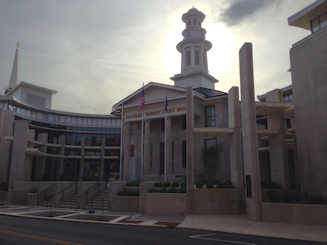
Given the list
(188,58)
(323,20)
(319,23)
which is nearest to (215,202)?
(319,23)

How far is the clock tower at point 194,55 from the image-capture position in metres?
42.5

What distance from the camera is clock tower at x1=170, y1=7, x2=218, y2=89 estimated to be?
4247cm

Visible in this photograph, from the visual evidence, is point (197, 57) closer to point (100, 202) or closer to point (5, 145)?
point (100, 202)

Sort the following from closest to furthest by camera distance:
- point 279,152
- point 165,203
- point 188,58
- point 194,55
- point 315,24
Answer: point 165,203, point 315,24, point 279,152, point 194,55, point 188,58

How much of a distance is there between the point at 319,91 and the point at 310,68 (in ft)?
6.65

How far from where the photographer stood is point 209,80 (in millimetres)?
44031

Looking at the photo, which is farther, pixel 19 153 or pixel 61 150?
pixel 61 150

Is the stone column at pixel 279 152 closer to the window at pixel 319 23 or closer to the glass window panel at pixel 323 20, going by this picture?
the window at pixel 319 23

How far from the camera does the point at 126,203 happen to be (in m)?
22.3

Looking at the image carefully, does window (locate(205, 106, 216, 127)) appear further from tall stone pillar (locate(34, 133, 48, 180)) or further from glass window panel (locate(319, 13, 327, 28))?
tall stone pillar (locate(34, 133, 48, 180))

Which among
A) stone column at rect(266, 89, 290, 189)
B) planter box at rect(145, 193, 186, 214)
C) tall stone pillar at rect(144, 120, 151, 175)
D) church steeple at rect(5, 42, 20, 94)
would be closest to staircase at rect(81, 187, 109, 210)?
planter box at rect(145, 193, 186, 214)

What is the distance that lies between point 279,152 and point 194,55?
1001 inches

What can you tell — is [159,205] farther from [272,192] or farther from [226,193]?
[272,192]

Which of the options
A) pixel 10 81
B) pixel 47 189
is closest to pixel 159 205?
pixel 47 189
